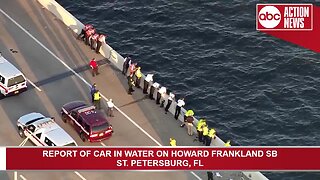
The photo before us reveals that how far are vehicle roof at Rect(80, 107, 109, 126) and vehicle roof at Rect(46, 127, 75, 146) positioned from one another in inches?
77.8

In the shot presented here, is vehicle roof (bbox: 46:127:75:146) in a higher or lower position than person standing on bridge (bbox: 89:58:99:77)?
lower

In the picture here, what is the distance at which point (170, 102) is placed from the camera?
5922 cm

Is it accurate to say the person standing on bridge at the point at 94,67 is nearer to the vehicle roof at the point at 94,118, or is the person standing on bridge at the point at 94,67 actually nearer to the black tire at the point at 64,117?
the black tire at the point at 64,117

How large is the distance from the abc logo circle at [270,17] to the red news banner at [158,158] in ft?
73.1

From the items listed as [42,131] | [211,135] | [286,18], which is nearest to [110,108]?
[42,131]

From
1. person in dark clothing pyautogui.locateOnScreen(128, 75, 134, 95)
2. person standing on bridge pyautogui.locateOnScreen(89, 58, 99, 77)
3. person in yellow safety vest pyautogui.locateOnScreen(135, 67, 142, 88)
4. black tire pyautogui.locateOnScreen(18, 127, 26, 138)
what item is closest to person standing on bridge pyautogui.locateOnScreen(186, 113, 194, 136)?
person in dark clothing pyautogui.locateOnScreen(128, 75, 134, 95)

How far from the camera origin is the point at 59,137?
53688 mm

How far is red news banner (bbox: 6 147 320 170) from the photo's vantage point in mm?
39719

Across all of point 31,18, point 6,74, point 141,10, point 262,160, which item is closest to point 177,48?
point 141,10

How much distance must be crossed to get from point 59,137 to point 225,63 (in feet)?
83.4

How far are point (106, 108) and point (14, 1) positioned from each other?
19.7 metres

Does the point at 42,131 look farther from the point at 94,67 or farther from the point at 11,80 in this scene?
the point at 94,67

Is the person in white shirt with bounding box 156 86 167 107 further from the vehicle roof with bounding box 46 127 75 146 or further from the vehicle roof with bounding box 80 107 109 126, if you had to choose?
the vehicle roof with bounding box 46 127 75 146

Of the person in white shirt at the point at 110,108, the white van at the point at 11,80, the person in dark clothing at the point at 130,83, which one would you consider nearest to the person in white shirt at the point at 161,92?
the person in dark clothing at the point at 130,83
